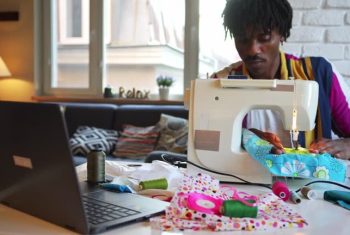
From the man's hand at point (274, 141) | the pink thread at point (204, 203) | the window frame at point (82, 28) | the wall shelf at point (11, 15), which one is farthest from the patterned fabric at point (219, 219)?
the wall shelf at point (11, 15)

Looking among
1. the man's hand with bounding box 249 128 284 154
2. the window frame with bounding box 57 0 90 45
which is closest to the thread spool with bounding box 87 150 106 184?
the man's hand with bounding box 249 128 284 154

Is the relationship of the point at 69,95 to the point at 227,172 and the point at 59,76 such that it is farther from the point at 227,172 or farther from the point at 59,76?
the point at 227,172

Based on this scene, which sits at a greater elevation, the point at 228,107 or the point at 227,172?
the point at 228,107

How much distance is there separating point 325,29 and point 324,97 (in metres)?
1.14

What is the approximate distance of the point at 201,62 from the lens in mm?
3611

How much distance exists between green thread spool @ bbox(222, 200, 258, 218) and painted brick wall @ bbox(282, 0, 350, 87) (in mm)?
1884

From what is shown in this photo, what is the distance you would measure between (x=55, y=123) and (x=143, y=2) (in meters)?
3.27

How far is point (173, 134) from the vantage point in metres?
2.96

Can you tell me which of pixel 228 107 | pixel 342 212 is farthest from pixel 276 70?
pixel 342 212

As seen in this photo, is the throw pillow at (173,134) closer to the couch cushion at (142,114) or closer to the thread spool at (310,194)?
the couch cushion at (142,114)

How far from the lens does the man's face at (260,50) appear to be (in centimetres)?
143

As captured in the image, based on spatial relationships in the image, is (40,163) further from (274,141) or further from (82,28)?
(82,28)

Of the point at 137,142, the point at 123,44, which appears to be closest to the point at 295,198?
the point at 137,142

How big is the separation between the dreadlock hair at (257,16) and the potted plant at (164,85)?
6.76ft
